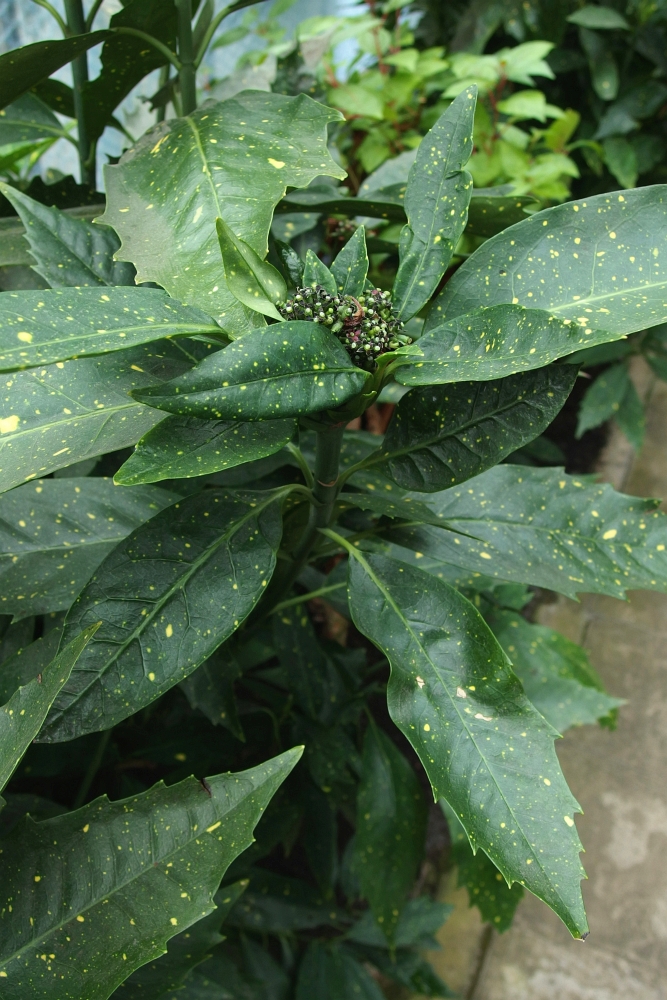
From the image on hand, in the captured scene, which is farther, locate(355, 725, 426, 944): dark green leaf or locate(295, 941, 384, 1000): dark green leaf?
locate(295, 941, 384, 1000): dark green leaf

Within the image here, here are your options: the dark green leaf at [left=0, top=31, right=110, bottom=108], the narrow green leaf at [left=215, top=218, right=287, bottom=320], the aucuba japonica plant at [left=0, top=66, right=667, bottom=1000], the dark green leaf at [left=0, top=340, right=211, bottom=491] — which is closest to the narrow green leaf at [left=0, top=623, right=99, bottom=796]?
the aucuba japonica plant at [left=0, top=66, right=667, bottom=1000]

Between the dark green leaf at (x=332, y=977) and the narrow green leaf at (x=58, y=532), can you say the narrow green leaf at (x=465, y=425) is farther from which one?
the dark green leaf at (x=332, y=977)

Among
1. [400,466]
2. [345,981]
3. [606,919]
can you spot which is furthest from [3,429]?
[606,919]

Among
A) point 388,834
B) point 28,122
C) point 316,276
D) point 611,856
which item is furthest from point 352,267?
point 611,856

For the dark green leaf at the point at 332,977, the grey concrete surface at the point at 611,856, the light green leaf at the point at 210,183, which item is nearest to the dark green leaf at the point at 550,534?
the light green leaf at the point at 210,183

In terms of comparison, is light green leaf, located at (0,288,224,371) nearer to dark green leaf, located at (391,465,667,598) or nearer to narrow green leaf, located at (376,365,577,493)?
narrow green leaf, located at (376,365,577,493)

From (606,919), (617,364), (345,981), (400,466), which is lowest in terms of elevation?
(606,919)

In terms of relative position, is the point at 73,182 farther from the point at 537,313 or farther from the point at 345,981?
the point at 345,981
